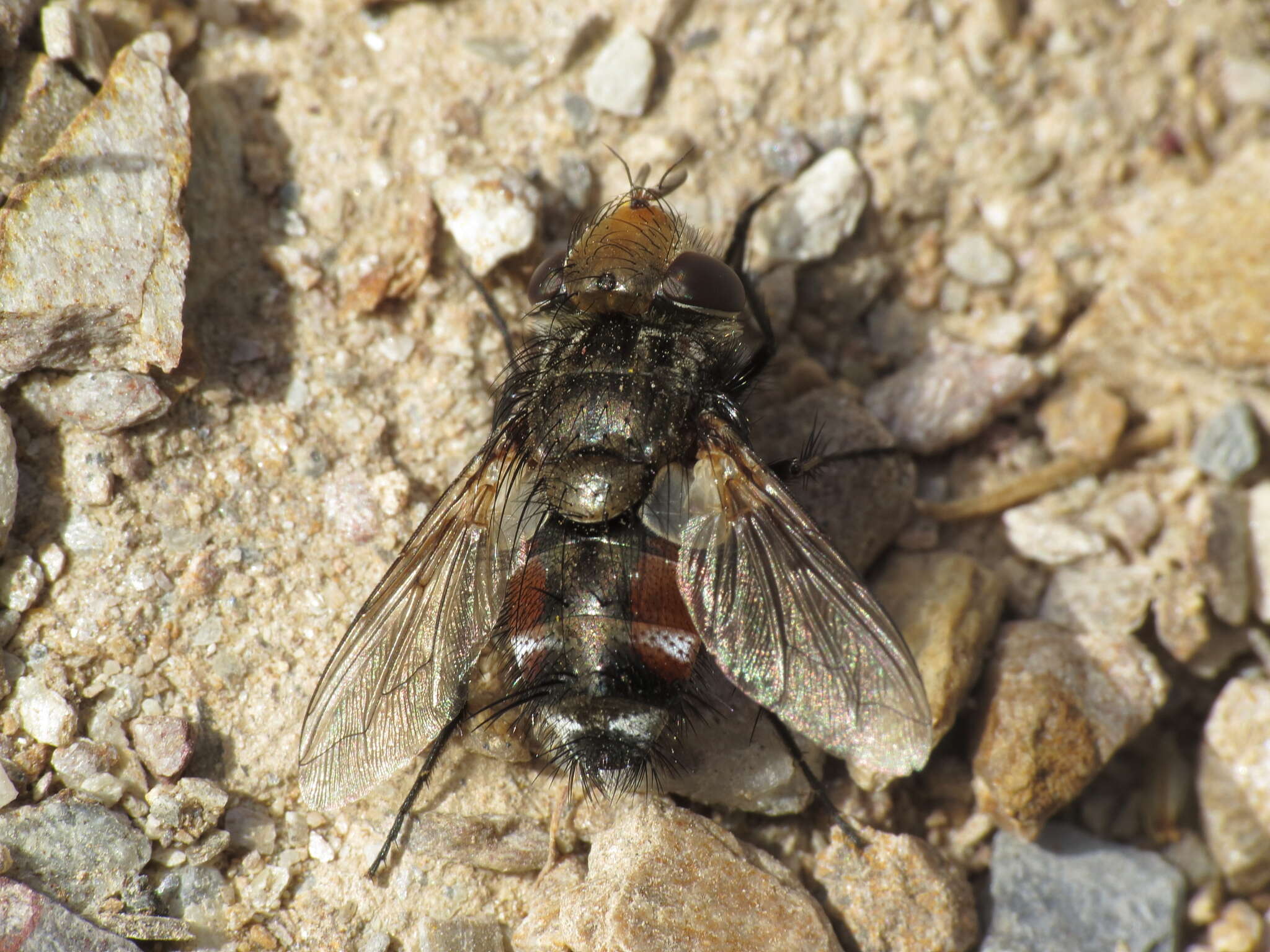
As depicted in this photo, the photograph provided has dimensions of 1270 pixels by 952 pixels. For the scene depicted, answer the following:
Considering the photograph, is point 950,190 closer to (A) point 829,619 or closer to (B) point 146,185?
(A) point 829,619

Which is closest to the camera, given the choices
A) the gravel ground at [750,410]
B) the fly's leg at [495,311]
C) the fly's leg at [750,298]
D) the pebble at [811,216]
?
the gravel ground at [750,410]

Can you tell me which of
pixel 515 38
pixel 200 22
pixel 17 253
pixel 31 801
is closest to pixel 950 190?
pixel 515 38

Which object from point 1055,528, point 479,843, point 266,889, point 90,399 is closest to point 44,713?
point 266,889

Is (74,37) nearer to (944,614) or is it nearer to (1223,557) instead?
(944,614)

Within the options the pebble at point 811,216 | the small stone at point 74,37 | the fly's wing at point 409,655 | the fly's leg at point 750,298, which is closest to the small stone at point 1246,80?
the pebble at point 811,216

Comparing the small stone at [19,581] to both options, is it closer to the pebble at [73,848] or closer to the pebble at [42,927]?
the pebble at [73,848]

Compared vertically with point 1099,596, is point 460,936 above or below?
below

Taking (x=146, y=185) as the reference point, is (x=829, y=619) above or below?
below
